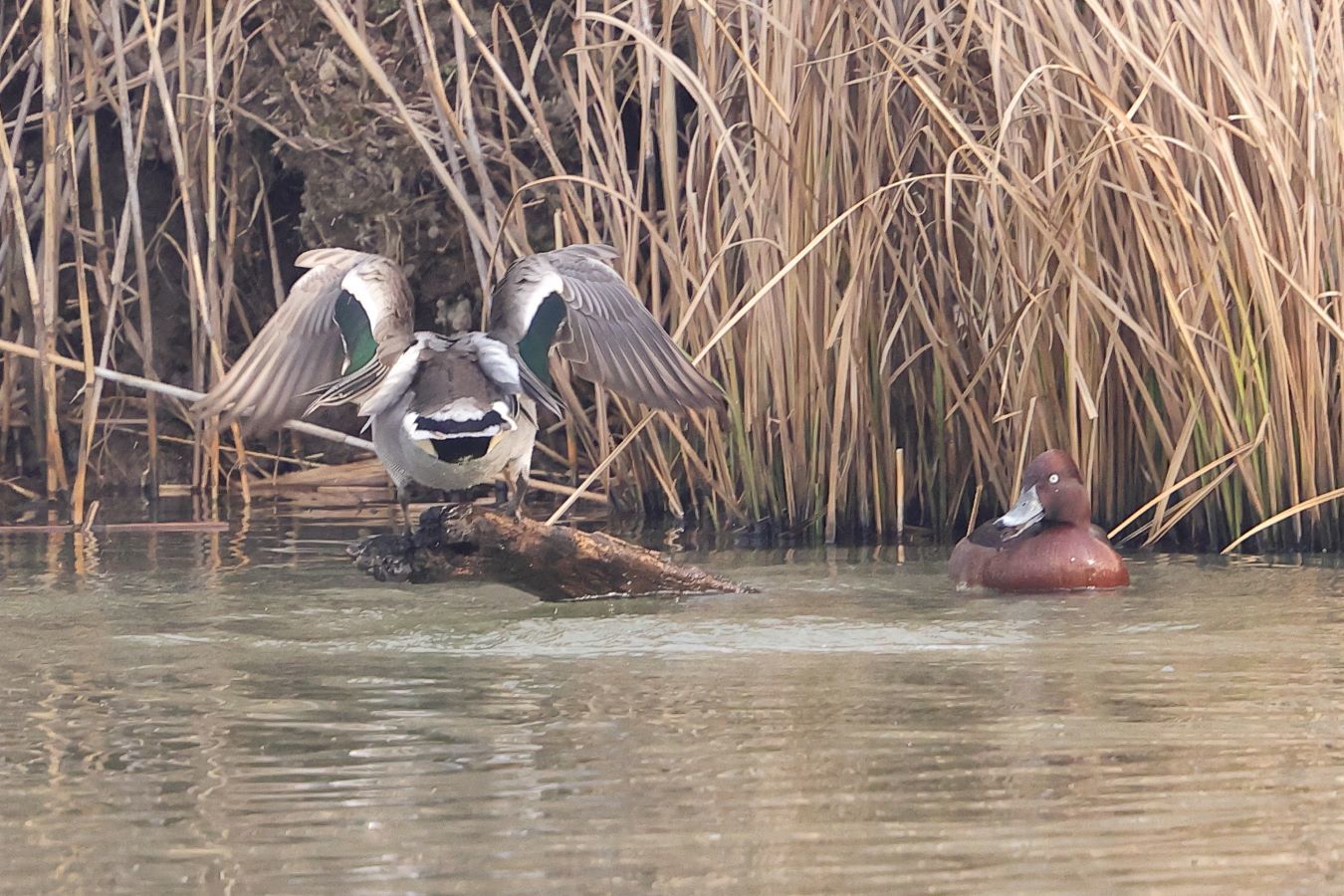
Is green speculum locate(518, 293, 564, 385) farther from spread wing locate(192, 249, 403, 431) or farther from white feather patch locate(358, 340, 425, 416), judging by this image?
white feather patch locate(358, 340, 425, 416)

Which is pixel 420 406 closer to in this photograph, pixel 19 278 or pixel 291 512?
pixel 291 512

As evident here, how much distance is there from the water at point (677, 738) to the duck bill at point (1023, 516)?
0.74 feet

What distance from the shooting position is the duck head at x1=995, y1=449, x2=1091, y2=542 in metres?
5.65

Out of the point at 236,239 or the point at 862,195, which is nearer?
the point at 862,195

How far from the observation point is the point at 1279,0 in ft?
18.0

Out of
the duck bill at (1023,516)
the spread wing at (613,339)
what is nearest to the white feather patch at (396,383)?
the spread wing at (613,339)

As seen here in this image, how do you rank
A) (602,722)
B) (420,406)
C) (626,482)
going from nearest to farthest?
(602,722) < (420,406) < (626,482)

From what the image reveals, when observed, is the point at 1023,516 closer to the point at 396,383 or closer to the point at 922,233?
the point at 922,233

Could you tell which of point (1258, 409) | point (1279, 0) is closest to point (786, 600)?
point (1258, 409)

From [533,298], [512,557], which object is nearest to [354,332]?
[533,298]

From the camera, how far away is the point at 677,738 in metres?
3.57

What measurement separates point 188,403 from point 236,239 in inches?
29.2

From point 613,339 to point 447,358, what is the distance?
963 mm

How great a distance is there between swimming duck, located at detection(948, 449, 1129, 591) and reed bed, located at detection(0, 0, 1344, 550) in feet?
0.89
